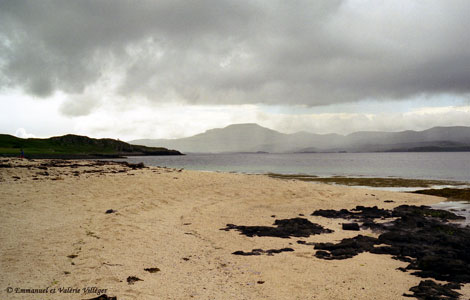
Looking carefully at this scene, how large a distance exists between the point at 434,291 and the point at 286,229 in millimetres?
5893

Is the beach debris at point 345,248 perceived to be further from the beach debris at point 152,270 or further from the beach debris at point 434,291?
the beach debris at point 152,270

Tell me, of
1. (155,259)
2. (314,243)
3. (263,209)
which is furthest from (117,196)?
(314,243)

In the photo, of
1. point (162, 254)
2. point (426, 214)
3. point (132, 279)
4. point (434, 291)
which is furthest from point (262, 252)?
point (426, 214)

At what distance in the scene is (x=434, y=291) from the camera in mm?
6250

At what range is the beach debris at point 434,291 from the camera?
6.04 metres

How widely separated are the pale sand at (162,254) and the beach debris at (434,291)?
0.80ft

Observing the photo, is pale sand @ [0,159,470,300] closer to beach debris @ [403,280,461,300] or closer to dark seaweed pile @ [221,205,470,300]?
beach debris @ [403,280,461,300]

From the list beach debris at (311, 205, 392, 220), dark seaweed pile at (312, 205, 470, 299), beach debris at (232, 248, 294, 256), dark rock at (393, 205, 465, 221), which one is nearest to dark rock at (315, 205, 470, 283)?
dark seaweed pile at (312, 205, 470, 299)

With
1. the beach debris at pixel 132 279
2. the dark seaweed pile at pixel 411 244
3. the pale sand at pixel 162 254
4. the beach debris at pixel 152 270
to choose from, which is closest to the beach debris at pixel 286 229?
the dark seaweed pile at pixel 411 244

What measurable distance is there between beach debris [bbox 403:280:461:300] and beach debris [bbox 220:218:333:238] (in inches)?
192

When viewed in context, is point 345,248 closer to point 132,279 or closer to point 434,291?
point 434,291

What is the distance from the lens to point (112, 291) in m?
5.64

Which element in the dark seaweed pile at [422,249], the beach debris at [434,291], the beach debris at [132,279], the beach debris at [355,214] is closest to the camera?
the beach debris at [434,291]

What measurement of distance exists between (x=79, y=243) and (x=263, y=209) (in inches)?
393
